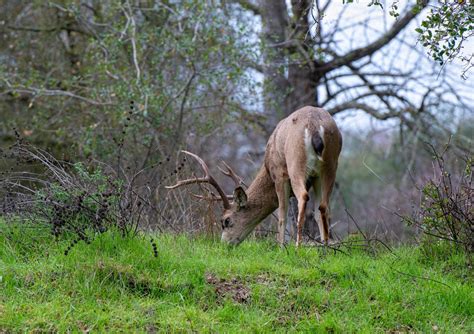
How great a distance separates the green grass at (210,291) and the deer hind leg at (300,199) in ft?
2.06

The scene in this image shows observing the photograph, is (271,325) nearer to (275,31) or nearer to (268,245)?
(268,245)

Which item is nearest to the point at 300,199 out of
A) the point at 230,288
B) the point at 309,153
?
the point at 309,153

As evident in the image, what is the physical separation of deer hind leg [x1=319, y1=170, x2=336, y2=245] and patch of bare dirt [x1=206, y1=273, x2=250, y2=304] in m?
2.04

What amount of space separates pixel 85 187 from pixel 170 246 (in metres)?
1.21

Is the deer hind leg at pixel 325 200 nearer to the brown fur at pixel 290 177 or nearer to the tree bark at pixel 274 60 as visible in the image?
the brown fur at pixel 290 177

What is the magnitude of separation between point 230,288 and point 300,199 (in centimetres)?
199

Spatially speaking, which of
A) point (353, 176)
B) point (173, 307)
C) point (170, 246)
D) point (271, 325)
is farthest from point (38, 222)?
point (353, 176)

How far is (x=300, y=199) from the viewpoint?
9062mm

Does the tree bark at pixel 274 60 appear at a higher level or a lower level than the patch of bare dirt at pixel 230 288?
higher

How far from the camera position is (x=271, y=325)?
22.5 feet

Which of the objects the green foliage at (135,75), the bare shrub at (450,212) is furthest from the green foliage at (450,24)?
the green foliage at (135,75)

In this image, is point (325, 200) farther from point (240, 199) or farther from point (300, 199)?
point (240, 199)

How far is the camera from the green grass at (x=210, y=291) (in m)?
6.72

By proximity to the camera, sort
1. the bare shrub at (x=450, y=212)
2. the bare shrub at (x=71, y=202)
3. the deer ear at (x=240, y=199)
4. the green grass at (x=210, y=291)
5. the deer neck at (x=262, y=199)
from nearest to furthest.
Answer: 1. the green grass at (x=210, y=291)
2. the bare shrub at (x=71, y=202)
3. the bare shrub at (x=450, y=212)
4. the deer ear at (x=240, y=199)
5. the deer neck at (x=262, y=199)
